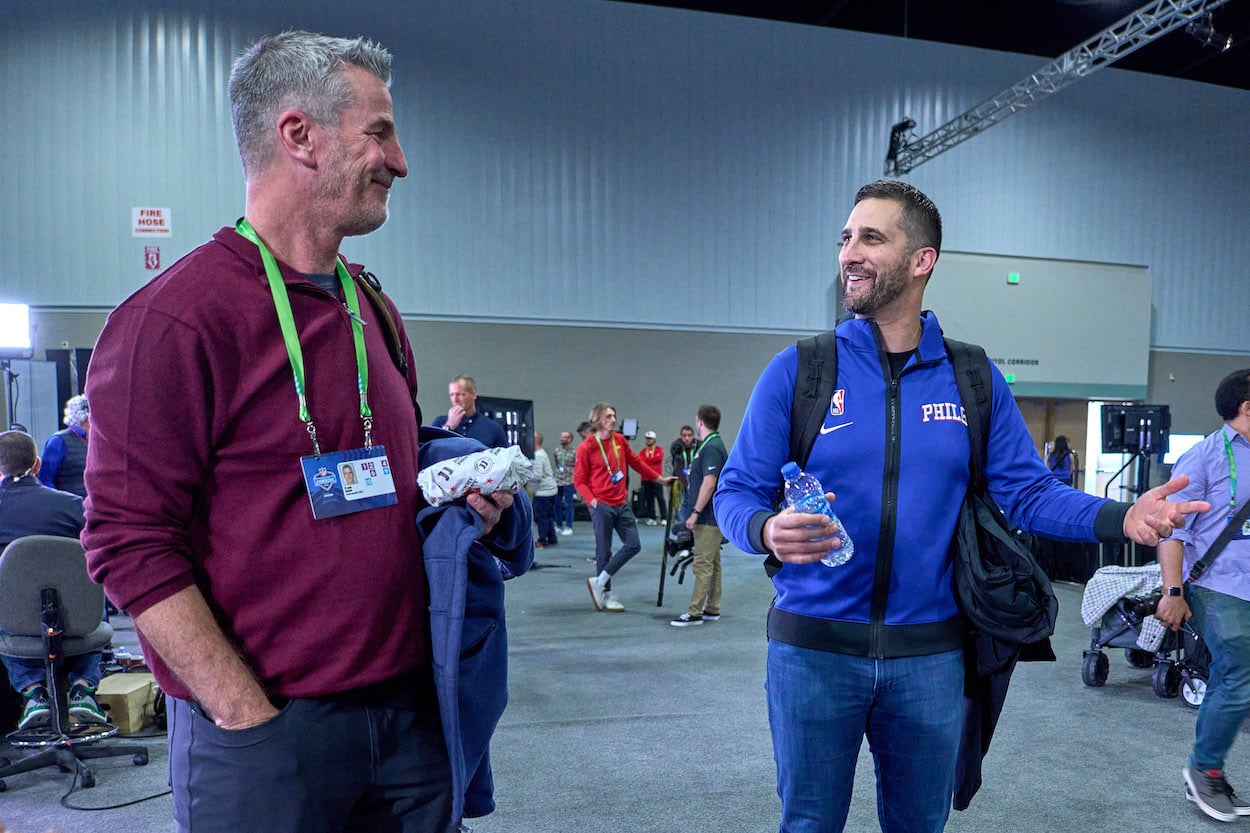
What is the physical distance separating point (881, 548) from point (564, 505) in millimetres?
12068

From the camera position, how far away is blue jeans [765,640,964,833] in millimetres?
1691

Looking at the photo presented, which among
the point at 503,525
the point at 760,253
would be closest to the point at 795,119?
the point at 760,253

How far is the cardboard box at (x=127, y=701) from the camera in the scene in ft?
13.3

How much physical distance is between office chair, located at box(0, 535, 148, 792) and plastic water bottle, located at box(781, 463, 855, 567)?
3.08 m

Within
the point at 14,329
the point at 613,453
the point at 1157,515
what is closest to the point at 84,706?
the point at 1157,515

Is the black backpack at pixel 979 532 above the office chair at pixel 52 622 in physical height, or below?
above

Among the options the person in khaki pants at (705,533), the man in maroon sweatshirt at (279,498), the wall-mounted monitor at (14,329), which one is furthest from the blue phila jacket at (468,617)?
the wall-mounted monitor at (14,329)

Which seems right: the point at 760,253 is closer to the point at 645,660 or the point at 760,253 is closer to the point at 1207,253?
the point at 1207,253

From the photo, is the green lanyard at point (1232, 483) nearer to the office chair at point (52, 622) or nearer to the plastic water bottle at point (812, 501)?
the plastic water bottle at point (812, 501)

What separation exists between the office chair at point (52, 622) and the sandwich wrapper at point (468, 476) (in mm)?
2968

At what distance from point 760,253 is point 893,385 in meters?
12.9

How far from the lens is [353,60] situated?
3.92 feet

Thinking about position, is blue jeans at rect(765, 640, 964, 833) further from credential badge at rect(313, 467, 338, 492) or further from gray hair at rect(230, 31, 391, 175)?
gray hair at rect(230, 31, 391, 175)

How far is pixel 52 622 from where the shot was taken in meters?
3.50
